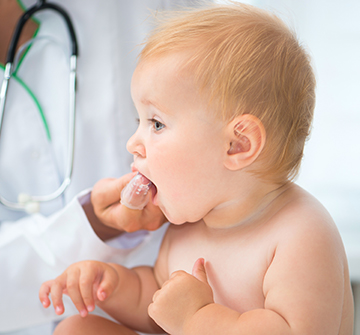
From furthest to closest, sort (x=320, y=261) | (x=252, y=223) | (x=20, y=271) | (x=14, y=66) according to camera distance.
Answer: (x=14, y=66)
(x=20, y=271)
(x=252, y=223)
(x=320, y=261)

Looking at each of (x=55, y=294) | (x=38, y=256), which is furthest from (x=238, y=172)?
(x=38, y=256)

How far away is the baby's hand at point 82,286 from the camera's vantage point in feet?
2.26

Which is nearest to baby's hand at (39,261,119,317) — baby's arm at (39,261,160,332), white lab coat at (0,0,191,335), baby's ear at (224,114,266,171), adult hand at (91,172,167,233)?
baby's arm at (39,261,160,332)

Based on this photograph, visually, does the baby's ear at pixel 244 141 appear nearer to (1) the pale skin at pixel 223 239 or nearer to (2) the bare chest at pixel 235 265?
(1) the pale skin at pixel 223 239

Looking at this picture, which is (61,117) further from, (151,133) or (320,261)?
(320,261)

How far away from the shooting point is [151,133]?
62 centimetres

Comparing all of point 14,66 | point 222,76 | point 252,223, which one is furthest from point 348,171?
point 14,66

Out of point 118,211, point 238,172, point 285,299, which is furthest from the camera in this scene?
point 118,211

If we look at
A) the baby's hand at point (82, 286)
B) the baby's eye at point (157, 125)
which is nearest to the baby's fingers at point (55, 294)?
the baby's hand at point (82, 286)

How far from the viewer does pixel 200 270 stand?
0.66 meters

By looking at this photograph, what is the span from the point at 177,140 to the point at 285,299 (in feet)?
0.90

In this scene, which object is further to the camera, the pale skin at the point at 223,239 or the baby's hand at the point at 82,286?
the baby's hand at the point at 82,286

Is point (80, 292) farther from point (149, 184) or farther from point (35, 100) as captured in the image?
point (35, 100)

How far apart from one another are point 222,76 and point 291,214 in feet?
0.79
